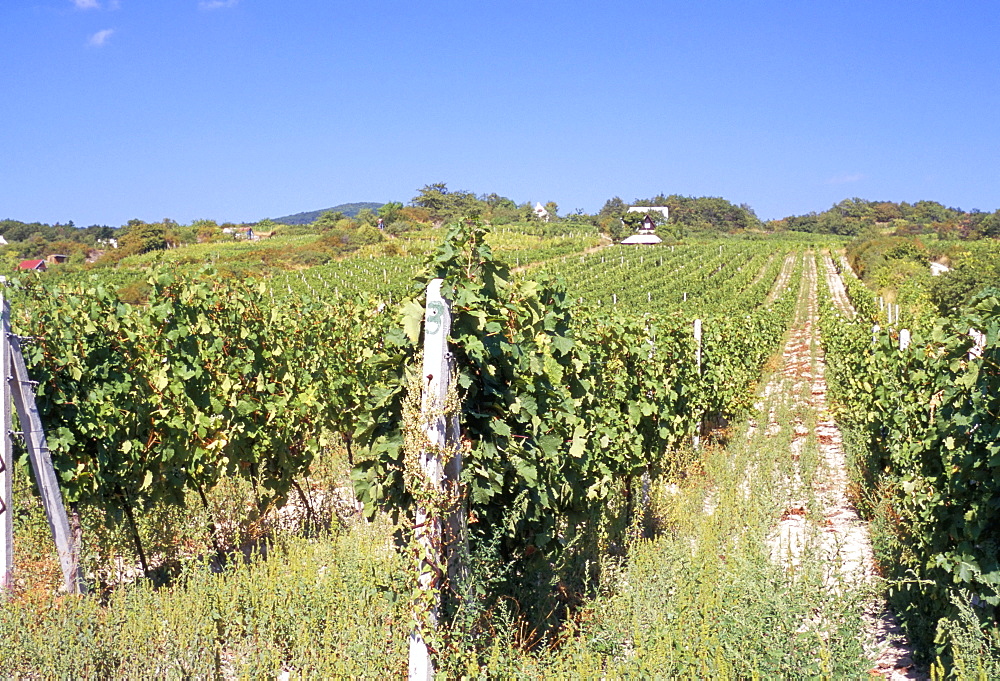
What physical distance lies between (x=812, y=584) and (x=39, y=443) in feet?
15.3

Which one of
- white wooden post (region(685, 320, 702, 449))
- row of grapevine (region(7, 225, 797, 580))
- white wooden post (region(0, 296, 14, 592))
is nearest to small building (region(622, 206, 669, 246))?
white wooden post (region(685, 320, 702, 449))

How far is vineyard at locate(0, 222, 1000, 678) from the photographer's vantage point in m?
4.09

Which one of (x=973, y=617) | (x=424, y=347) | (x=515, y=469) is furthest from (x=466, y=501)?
(x=973, y=617)

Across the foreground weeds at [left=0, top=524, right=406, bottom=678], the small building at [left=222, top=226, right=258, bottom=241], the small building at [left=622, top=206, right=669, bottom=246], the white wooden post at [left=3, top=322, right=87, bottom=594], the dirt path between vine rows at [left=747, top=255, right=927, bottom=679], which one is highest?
the small building at [left=222, top=226, right=258, bottom=241]

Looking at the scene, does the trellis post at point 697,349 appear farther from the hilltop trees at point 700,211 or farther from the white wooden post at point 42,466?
the hilltop trees at point 700,211

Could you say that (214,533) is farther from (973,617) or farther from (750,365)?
(750,365)

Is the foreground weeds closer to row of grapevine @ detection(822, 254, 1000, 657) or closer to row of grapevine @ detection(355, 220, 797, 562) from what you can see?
row of grapevine @ detection(355, 220, 797, 562)

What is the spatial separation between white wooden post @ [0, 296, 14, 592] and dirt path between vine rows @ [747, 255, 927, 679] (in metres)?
4.79

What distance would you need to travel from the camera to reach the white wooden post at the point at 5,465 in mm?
4953

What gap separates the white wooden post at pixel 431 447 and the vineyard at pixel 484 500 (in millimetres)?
73

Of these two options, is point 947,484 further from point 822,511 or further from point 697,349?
point 697,349

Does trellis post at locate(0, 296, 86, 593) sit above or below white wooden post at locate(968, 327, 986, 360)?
below

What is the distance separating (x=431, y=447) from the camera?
3.81 meters

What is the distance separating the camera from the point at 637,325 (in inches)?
314
